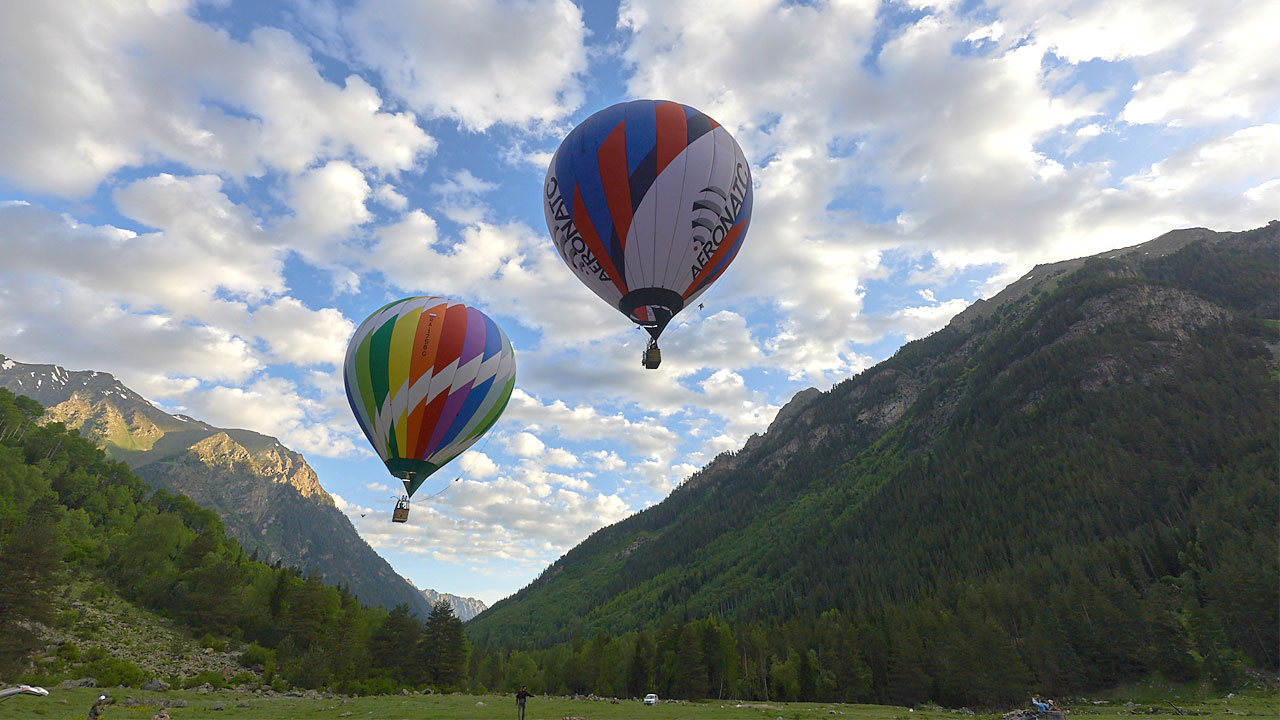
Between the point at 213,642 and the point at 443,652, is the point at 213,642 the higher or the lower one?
the higher one

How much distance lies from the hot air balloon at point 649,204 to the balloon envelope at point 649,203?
4cm

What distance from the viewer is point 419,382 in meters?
32.5

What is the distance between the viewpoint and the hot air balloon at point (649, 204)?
2506 centimetres

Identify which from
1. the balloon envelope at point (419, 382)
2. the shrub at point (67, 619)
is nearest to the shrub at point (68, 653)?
the shrub at point (67, 619)

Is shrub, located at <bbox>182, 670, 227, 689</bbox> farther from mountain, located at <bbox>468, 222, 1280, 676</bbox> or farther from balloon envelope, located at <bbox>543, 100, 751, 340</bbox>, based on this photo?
mountain, located at <bbox>468, 222, 1280, 676</bbox>

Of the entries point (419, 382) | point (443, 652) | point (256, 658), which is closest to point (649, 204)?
point (419, 382)

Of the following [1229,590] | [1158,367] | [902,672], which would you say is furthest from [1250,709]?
[1158,367]

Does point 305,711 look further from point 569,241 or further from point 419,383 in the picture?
point 569,241

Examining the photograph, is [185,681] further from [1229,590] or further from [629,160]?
[1229,590]

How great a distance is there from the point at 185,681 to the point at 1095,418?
230402 mm

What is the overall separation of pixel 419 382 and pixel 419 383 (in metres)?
0.07

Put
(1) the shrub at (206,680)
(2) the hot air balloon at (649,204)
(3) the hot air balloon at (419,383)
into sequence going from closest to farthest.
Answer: (2) the hot air balloon at (649,204) → (3) the hot air balloon at (419,383) → (1) the shrub at (206,680)

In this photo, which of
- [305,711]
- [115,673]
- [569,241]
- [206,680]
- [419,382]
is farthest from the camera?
[206,680]

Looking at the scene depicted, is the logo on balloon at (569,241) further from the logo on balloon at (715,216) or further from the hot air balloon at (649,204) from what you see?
the logo on balloon at (715,216)
